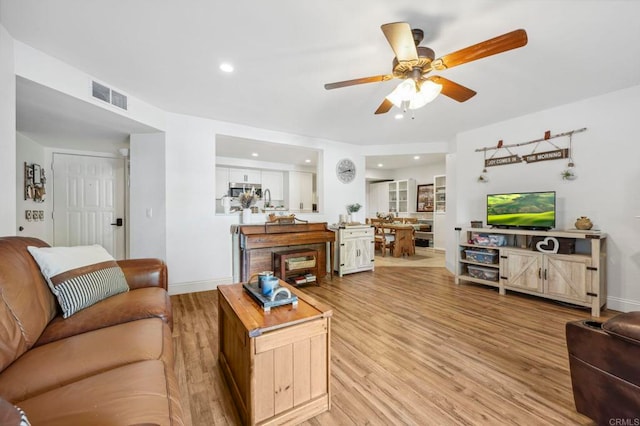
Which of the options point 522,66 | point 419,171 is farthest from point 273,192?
point 522,66

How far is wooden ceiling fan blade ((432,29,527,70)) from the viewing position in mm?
1370

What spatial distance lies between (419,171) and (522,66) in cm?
552

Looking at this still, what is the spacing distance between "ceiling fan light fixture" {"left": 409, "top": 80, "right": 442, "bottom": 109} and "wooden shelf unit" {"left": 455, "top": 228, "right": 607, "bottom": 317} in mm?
2402

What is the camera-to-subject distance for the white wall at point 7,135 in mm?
1774

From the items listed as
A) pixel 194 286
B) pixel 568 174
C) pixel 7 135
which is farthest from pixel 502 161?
pixel 7 135

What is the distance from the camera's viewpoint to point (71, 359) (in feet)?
3.68

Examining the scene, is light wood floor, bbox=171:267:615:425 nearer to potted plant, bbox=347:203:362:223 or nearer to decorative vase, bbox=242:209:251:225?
decorative vase, bbox=242:209:251:225

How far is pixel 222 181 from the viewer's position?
5.88 metres

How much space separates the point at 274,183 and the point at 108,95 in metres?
4.24

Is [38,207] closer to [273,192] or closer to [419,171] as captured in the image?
[273,192]

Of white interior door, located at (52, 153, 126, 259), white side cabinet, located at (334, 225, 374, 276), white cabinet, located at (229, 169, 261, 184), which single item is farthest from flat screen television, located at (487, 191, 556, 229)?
white interior door, located at (52, 153, 126, 259)

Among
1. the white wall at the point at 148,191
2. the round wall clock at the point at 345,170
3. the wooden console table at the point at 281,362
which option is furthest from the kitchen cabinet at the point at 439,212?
the white wall at the point at 148,191

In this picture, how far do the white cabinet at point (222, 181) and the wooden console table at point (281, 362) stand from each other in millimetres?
4765

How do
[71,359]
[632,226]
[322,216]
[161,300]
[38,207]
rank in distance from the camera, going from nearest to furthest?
[71,359] → [161,300] → [632,226] → [38,207] → [322,216]
